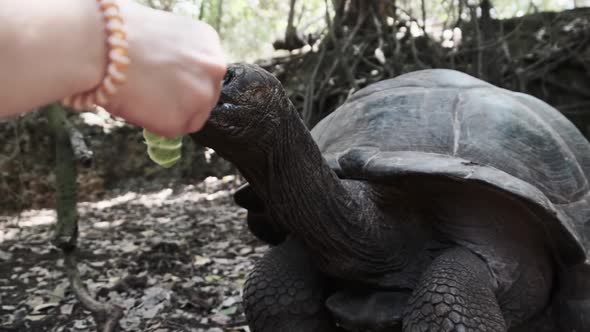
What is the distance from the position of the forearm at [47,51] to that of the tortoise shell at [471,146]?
1.19 metres

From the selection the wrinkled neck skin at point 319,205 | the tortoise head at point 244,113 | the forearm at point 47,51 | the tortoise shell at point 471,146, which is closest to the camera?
the forearm at point 47,51

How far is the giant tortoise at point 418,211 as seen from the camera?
5.39 feet

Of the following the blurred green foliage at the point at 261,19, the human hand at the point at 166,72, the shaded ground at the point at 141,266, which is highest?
the human hand at the point at 166,72

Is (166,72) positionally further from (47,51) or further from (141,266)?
(141,266)

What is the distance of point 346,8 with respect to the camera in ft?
17.9

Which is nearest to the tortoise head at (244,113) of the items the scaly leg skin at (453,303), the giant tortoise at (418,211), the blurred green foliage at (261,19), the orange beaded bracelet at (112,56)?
the giant tortoise at (418,211)

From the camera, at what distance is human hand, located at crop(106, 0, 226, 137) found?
0.70m

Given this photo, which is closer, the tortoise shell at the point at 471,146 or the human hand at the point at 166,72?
the human hand at the point at 166,72

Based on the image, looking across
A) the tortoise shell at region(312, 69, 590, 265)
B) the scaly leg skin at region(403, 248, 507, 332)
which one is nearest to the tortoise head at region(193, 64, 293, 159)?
the tortoise shell at region(312, 69, 590, 265)

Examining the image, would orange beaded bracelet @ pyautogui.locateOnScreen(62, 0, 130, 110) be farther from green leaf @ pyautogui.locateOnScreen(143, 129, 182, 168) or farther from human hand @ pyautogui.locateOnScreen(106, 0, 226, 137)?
green leaf @ pyautogui.locateOnScreen(143, 129, 182, 168)

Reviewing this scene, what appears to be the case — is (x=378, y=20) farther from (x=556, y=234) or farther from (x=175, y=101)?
(x=175, y=101)

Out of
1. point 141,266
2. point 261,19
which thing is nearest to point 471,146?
point 141,266

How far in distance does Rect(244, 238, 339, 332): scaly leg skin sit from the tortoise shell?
345 millimetres

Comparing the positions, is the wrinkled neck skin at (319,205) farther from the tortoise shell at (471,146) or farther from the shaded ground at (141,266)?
the shaded ground at (141,266)
